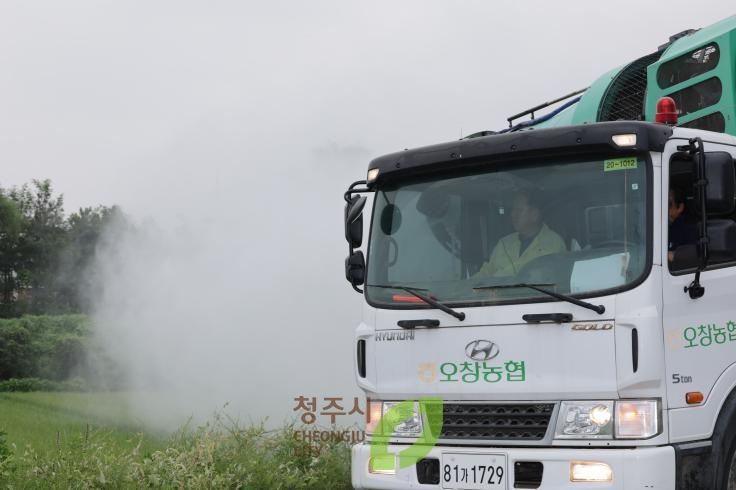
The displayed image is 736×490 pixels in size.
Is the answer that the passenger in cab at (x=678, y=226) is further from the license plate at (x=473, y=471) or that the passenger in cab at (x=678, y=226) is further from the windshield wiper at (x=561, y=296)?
the license plate at (x=473, y=471)

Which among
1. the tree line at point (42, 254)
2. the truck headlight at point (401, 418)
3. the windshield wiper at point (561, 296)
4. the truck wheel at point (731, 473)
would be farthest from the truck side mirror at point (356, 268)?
the tree line at point (42, 254)

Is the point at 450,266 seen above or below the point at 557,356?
above

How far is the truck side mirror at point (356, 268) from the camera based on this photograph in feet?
21.4

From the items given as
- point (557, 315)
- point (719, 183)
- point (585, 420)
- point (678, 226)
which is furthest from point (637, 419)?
point (719, 183)

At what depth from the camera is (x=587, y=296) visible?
17.5 feet

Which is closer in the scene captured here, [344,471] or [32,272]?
[344,471]

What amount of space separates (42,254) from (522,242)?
28.9 metres

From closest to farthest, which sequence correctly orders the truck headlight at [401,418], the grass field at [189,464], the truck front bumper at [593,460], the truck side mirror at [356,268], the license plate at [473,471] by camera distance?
the truck front bumper at [593,460], the license plate at [473,471], the truck headlight at [401,418], the truck side mirror at [356,268], the grass field at [189,464]

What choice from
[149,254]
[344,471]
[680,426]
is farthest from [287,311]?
[680,426]

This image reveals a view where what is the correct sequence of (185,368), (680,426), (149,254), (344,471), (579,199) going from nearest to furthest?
(680,426)
(579,199)
(344,471)
(185,368)
(149,254)

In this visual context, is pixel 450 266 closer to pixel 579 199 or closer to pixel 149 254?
pixel 579 199

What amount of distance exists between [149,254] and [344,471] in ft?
33.3

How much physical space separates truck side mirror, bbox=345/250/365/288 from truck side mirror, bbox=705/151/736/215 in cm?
229

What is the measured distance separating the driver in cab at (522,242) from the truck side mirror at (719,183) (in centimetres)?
86
